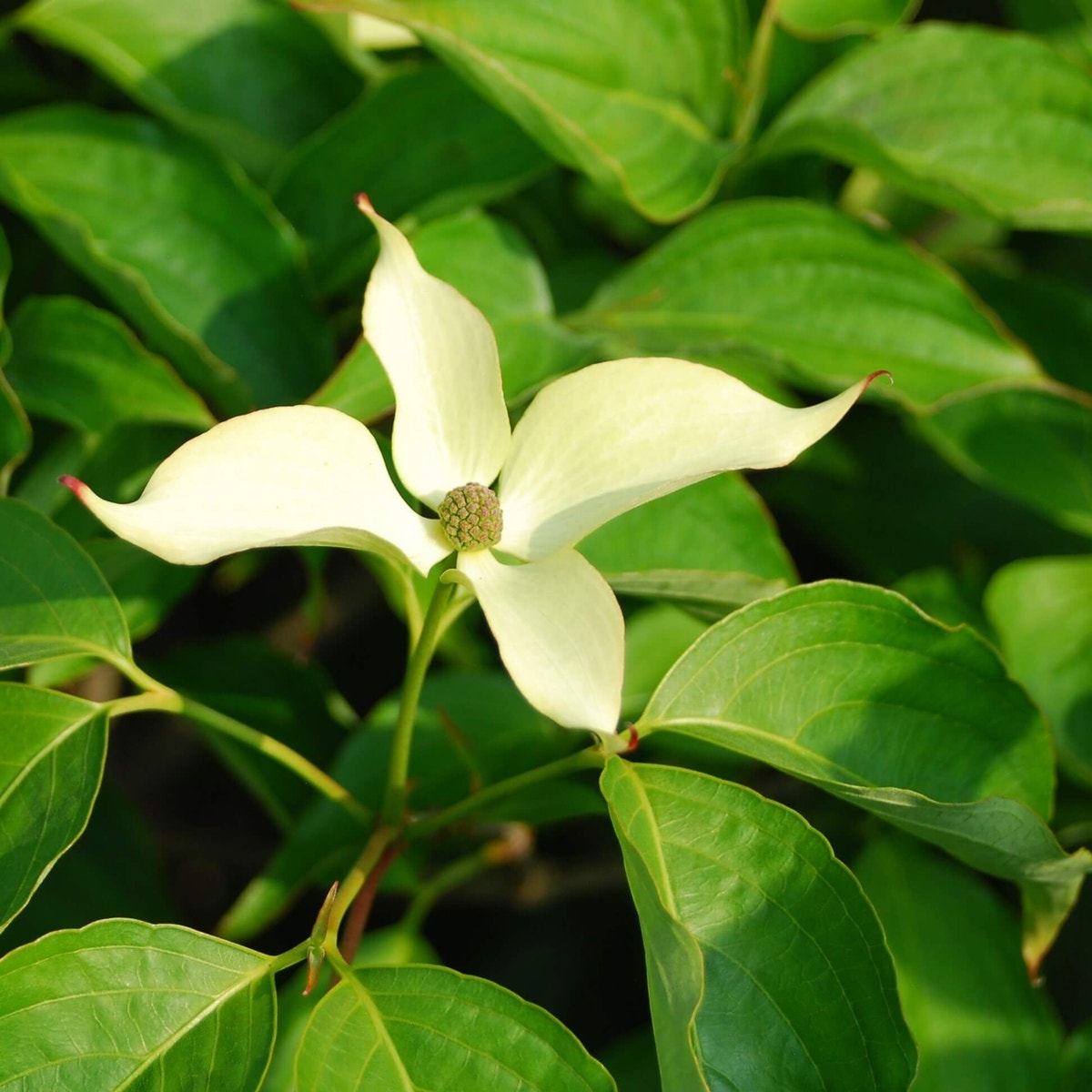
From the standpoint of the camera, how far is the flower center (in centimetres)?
55

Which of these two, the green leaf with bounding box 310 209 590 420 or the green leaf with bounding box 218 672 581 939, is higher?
the green leaf with bounding box 310 209 590 420

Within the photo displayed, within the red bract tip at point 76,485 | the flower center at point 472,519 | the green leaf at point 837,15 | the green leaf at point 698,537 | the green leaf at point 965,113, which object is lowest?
the green leaf at point 698,537

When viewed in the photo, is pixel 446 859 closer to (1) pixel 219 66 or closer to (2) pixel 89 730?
(2) pixel 89 730

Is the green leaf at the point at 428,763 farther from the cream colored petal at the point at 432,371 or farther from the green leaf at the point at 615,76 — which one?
the green leaf at the point at 615,76

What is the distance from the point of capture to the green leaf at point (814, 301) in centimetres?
83

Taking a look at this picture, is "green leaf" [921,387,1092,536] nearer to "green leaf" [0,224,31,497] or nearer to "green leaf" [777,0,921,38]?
"green leaf" [777,0,921,38]

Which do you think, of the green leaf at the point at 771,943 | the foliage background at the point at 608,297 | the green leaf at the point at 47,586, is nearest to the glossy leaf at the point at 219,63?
the foliage background at the point at 608,297

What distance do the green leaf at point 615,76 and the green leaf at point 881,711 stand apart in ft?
1.19

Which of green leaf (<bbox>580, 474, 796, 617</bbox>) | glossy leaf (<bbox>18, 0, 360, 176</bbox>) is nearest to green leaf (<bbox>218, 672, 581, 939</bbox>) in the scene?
green leaf (<bbox>580, 474, 796, 617</bbox>)

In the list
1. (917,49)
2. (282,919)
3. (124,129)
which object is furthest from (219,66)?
(282,919)

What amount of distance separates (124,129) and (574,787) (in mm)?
603

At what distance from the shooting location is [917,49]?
35.7 inches

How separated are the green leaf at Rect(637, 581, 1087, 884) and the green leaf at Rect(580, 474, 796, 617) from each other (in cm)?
12

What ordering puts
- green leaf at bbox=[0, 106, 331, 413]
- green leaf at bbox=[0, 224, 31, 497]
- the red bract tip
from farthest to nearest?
green leaf at bbox=[0, 106, 331, 413] → green leaf at bbox=[0, 224, 31, 497] → the red bract tip
